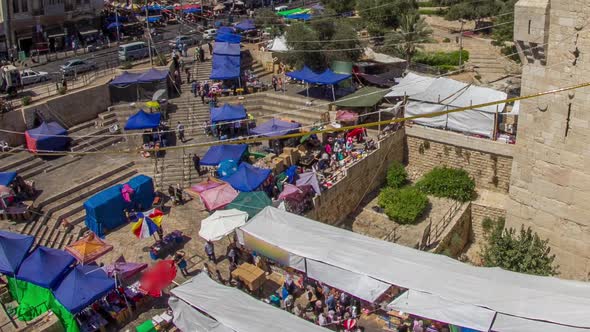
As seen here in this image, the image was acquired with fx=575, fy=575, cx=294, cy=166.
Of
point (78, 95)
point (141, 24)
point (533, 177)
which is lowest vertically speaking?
point (533, 177)

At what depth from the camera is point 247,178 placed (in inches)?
810

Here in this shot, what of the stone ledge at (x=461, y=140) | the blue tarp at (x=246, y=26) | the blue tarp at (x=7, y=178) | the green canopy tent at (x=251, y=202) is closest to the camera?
the green canopy tent at (x=251, y=202)

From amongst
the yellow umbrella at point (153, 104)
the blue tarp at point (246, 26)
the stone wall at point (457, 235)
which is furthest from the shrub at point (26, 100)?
the stone wall at point (457, 235)

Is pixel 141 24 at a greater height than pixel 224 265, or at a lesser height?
greater

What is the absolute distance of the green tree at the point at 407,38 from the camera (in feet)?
127

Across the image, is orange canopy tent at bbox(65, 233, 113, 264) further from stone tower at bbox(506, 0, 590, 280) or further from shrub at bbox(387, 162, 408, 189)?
stone tower at bbox(506, 0, 590, 280)

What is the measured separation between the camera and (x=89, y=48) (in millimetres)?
39219

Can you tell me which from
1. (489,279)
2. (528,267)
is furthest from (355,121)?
(489,279)

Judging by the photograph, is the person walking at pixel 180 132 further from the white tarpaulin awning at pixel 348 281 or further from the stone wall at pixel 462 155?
the white tarpaulin awning at pixel 348 281

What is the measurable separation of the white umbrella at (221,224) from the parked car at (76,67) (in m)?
16.8

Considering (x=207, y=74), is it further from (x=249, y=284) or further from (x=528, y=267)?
(x=528, y=267)

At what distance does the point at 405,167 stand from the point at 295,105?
6412mm

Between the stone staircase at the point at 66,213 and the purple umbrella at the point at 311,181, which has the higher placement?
the purple umbrella at the point at 311,181

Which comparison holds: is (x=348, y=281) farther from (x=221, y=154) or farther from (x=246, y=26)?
(x=246, y=26)
